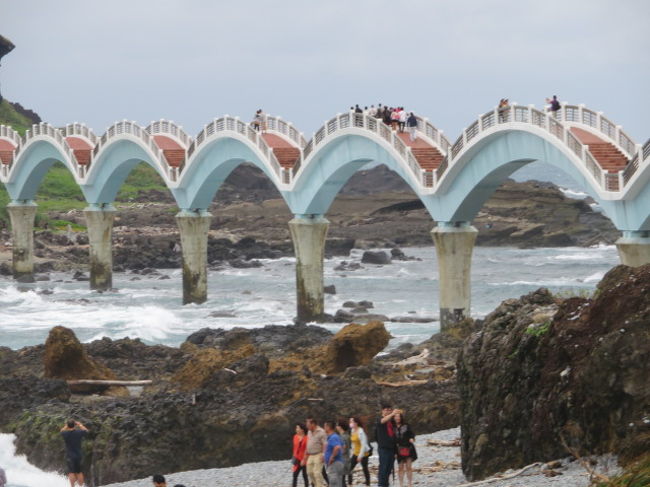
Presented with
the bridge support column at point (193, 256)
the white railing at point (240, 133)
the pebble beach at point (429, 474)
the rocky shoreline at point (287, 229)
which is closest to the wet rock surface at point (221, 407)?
the pebble beach at point (429, 474)

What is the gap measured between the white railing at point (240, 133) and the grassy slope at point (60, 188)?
35.8m

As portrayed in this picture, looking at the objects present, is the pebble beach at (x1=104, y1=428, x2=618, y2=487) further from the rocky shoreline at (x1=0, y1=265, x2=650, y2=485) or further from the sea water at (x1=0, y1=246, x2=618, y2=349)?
the sea water at (x1=0, y1=246, x2=618, y2=349)

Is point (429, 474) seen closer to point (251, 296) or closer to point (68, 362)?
point (68, 362)

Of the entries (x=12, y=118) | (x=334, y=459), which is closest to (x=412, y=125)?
(x=334, y=459)

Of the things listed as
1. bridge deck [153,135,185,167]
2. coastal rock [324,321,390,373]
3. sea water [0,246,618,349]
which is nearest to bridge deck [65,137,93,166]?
bridge deck [153,135,185,167]

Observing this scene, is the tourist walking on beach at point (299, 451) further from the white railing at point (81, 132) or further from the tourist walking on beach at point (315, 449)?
the white railing at point (81, 132)

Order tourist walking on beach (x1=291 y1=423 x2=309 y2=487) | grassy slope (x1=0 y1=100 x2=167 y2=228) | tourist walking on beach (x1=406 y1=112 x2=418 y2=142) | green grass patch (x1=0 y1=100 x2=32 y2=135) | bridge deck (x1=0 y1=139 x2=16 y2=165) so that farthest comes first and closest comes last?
1. green grass patch (x1=0 y1=100 x2=32 y2=135)
2. grassy slope (x1=0 y1=100 x2=167 y2=228)
3. bridge deck (x1=0 y1=139 x2=16 y2=165)
4. tourist walking on beach (x1=406 y1=112 x2=418 y2=142)
5. tourist walking on beach (x1=291 y1=423 x2=309 y2=487)

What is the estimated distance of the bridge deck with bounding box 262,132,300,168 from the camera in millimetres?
45750

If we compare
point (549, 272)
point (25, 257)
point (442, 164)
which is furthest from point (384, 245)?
point (442, 164)

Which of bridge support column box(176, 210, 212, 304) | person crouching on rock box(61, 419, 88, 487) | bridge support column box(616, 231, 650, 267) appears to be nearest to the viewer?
person crouching on rock box(61, 419, 88, 487)

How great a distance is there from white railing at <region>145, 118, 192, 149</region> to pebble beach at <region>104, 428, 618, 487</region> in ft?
110

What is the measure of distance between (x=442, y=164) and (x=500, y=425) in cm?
2230

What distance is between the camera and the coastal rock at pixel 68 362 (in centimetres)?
2745

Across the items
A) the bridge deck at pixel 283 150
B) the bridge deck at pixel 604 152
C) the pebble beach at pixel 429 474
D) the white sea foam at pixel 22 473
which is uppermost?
the bridge deck at pixel 283 150
